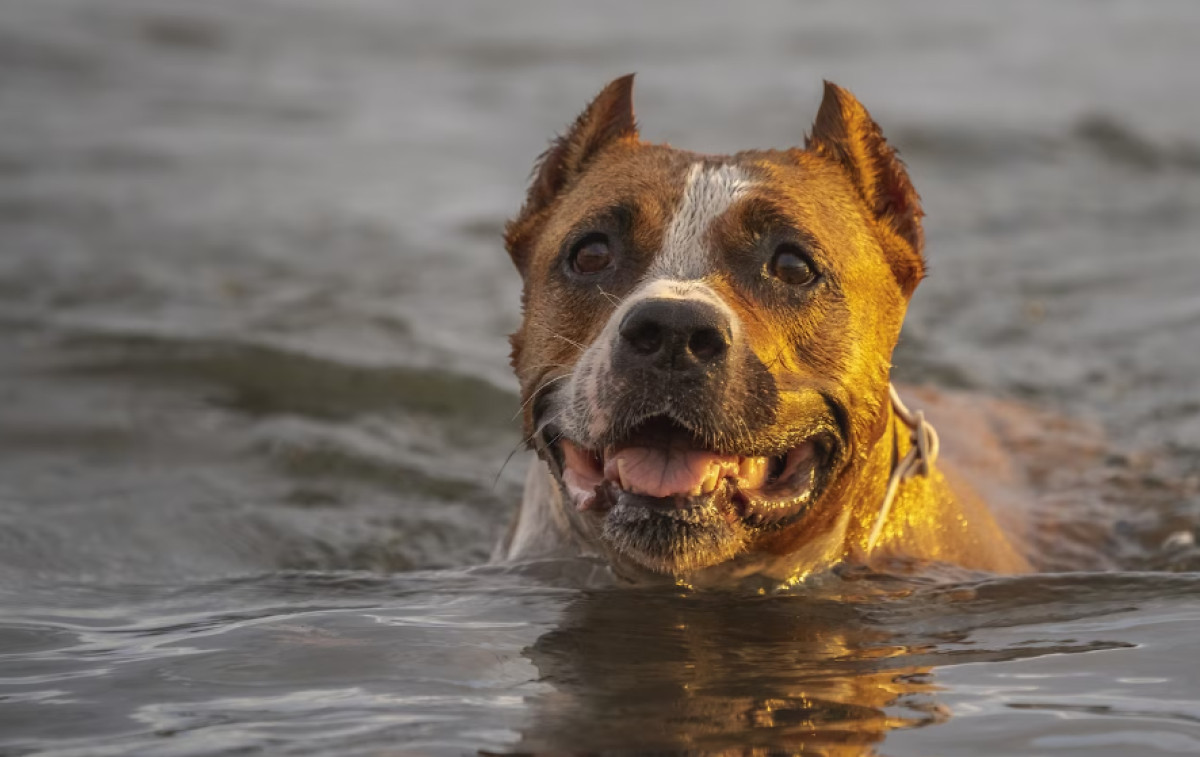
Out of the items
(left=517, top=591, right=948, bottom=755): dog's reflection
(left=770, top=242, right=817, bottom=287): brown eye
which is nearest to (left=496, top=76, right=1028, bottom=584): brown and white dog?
(left=770, top=242, right=817, bottom=287): brown eye

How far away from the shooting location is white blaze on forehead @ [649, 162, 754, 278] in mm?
5004

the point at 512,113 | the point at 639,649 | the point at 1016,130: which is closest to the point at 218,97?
the point at 512,113

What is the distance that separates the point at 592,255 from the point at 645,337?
66 cm

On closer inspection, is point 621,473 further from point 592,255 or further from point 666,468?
point 592,255

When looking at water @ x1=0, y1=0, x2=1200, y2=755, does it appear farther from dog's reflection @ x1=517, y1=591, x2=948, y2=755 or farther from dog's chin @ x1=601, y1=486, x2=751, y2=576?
dog's chin @ x1=601, y1=486, x2=751, y2=576

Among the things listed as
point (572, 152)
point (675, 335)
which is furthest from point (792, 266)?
point (572, 152)

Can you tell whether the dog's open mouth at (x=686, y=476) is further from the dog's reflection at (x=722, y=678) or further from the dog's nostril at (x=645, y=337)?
the dog's reflection at (x=722, y=678)

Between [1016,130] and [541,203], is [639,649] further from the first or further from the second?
[1016,130]

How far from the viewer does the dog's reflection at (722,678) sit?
13.3 feet

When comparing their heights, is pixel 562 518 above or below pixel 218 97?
below

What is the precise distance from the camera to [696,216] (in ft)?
16.7

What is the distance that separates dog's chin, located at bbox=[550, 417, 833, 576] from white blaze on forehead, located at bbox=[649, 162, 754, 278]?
0.50 metres

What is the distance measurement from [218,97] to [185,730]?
11883 millimetres

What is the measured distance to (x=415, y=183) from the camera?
13.2 metres
